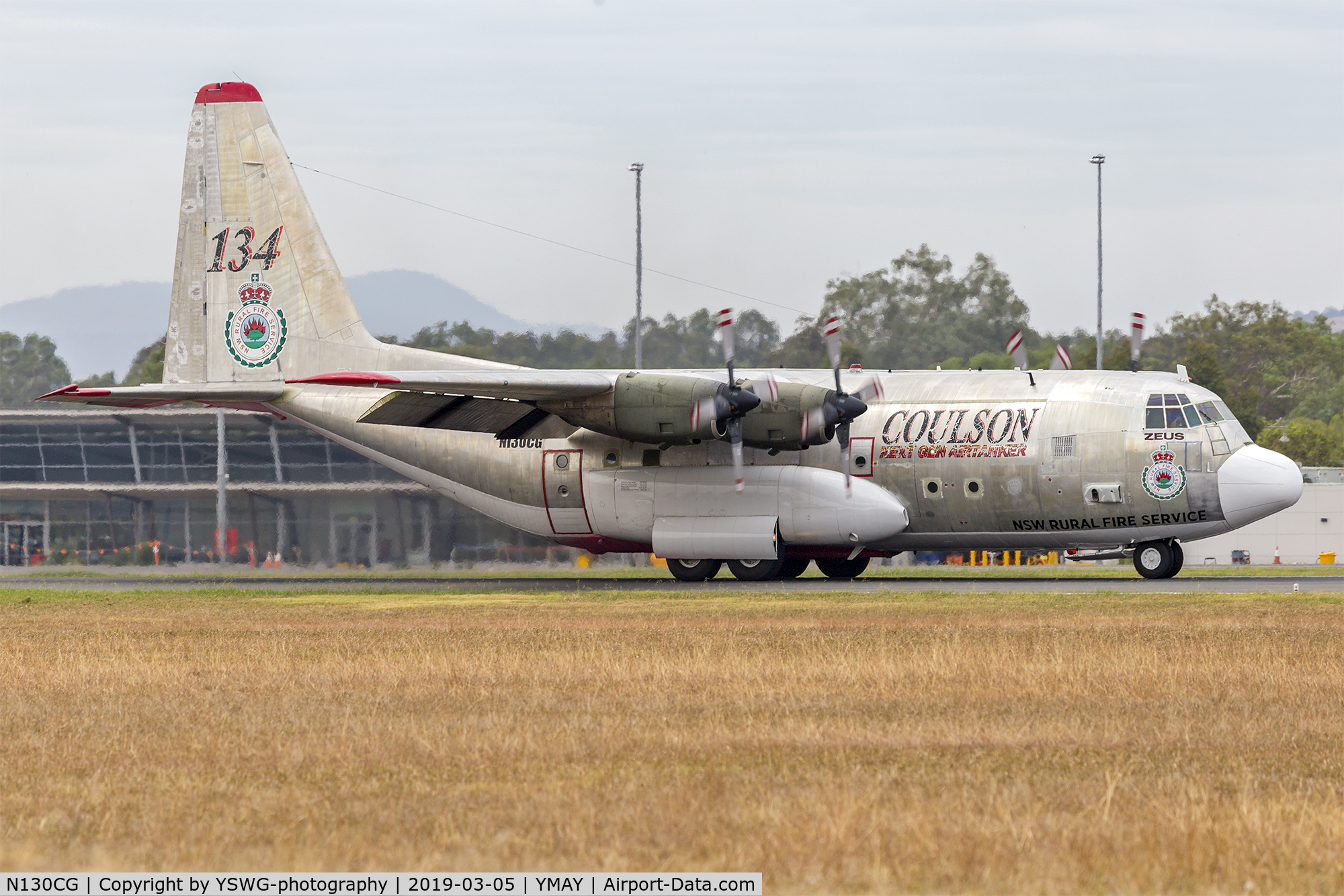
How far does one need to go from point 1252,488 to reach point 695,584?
1209 cm

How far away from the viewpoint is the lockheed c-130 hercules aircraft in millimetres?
31078

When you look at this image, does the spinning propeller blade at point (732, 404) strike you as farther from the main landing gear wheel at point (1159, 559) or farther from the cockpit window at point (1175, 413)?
the main landing gear wheel at point (1159, 559)

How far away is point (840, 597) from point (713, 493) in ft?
19.7

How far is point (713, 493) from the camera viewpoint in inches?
1309

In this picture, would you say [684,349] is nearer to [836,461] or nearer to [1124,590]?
[836,461]

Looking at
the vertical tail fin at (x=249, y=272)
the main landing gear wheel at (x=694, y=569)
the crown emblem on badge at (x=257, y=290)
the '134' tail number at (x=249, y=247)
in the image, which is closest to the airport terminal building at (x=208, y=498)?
the vertical tail fin at (x=249, y=272)

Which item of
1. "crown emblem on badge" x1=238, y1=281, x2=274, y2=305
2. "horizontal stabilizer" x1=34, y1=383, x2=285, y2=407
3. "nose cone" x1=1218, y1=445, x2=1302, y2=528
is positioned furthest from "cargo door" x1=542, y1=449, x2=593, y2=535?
"nose cone" x1=1218, y1=445, x2=1302, y2=528

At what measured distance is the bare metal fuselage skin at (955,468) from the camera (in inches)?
1222

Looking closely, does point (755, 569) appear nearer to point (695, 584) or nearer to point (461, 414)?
point (695, 584)

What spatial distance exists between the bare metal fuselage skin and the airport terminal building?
986cm

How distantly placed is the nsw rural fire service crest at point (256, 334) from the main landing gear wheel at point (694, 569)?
11645 millimetres

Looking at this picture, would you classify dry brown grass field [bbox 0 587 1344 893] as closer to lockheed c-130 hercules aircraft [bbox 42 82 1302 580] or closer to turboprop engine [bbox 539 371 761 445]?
turboprop engine [bbox 539 371 761 445]

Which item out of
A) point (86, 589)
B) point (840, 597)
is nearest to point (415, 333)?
point (86, 589)

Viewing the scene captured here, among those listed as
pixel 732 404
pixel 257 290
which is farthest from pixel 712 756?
pixel 257 290
